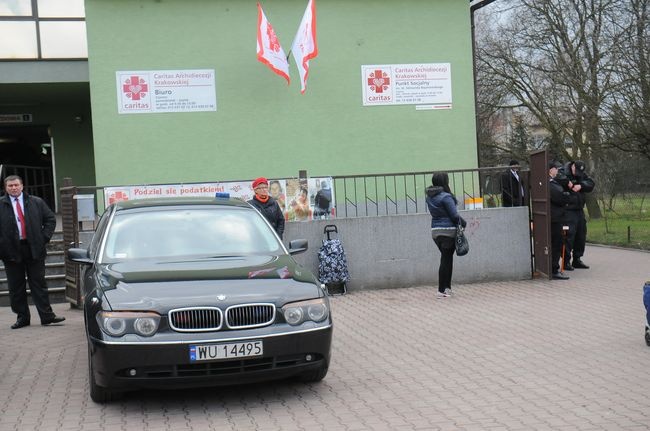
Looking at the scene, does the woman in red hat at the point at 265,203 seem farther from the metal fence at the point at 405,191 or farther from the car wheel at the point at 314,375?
the car wheel at the point at 314,375

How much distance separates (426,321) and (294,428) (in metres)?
4.38

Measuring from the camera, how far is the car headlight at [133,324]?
5336 millimetres

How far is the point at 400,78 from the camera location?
15.7 meters

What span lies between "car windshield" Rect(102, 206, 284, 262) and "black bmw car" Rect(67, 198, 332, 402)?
16 centimetres

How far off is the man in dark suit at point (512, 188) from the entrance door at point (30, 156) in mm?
12252

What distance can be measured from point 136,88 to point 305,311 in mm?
10259

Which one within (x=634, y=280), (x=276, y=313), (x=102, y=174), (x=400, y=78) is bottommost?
(x=634, y=280)

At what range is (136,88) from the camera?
14.8 m

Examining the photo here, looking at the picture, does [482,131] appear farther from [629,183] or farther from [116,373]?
[116,373]

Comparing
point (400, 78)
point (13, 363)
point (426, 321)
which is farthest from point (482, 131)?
point (13, 363)

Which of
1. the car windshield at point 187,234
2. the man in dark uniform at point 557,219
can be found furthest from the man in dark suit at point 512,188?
the car windshield at point 187,234

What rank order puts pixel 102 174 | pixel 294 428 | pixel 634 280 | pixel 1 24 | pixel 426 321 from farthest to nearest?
1. pixel 1 24
2. pixel 102 174
3. pixel 634 280
4. pixel 426 321
5. pixel 294 428

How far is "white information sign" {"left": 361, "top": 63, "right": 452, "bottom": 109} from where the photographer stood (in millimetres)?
15602

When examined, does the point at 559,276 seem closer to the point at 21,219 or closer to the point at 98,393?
the point at 21,219
